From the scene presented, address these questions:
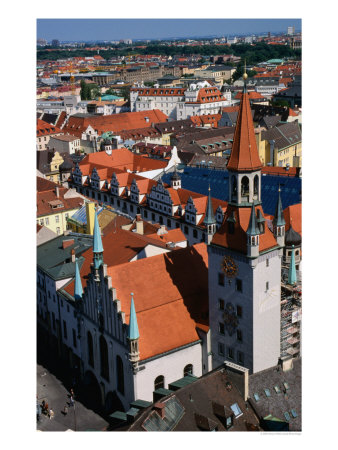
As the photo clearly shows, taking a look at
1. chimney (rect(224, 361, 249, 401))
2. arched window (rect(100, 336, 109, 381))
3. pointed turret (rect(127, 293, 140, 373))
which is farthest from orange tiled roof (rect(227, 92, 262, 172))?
arched window (rect(100, 336, 109, 381))

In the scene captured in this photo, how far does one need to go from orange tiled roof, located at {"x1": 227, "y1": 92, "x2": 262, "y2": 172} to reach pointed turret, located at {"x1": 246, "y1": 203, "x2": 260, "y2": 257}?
105 inches

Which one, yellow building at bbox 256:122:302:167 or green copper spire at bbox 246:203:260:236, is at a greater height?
Result: yellow building at bbox 256:122:302:167

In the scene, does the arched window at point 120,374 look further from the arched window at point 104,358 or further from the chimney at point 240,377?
the chimney at point 240,377

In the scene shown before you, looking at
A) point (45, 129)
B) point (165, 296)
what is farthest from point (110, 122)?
point (165, 296)

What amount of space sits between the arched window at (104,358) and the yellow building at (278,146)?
76.8m

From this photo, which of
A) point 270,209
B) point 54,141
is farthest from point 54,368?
point 54,141

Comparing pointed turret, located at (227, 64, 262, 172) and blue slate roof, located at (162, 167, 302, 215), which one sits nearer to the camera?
pointed turret, located at (227, 64, 262, 172)

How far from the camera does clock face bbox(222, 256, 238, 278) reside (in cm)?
4275

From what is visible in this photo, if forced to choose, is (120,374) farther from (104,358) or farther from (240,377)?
(240,377)

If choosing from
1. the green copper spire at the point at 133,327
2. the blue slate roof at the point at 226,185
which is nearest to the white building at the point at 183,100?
the blue slate roof at the point at 226,185

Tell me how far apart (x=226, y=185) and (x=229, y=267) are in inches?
1707

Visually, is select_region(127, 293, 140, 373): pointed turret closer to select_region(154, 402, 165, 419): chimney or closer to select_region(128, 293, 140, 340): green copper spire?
select_region(128, 293, 140, 340): green copper spire

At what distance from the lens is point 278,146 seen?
122 m

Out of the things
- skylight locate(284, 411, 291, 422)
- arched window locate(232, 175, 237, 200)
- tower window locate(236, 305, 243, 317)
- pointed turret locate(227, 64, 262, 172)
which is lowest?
skylight locate(284, 411, 291, 422)
